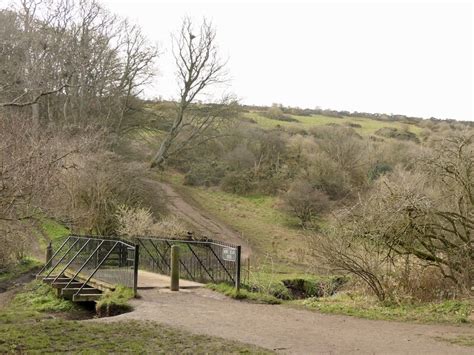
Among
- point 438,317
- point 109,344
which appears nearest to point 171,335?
point 109,344

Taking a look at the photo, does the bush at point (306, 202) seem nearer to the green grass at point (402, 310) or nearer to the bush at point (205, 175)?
the bush at point (205, 175)

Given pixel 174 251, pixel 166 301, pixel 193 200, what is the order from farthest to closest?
1. pixel 193 200
2. pixel 174 251
3. pixel 166 301

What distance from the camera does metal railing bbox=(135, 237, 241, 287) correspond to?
55.9 ft

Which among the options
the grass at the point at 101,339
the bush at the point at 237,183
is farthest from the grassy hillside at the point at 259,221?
the grass at the point at 101,339

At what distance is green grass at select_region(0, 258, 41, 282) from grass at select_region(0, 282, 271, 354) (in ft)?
39.9

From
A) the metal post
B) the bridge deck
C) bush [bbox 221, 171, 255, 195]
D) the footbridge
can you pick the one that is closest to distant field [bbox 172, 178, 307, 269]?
bush [bbox 221, 171, 255, 195]

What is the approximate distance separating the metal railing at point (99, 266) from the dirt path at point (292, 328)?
56.2 inches

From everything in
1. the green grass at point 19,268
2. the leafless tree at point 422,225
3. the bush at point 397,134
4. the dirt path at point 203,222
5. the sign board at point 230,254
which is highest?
the bush at point 397,134

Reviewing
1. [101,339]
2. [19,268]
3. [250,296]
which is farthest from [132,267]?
[19,268]

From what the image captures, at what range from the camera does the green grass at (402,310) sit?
11259mm

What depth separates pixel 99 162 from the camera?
26031 mm

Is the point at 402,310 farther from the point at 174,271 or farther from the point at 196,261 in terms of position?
the point at 196,261

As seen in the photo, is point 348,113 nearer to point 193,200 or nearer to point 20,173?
point 193,200

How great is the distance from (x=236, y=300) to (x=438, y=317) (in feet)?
16.1
